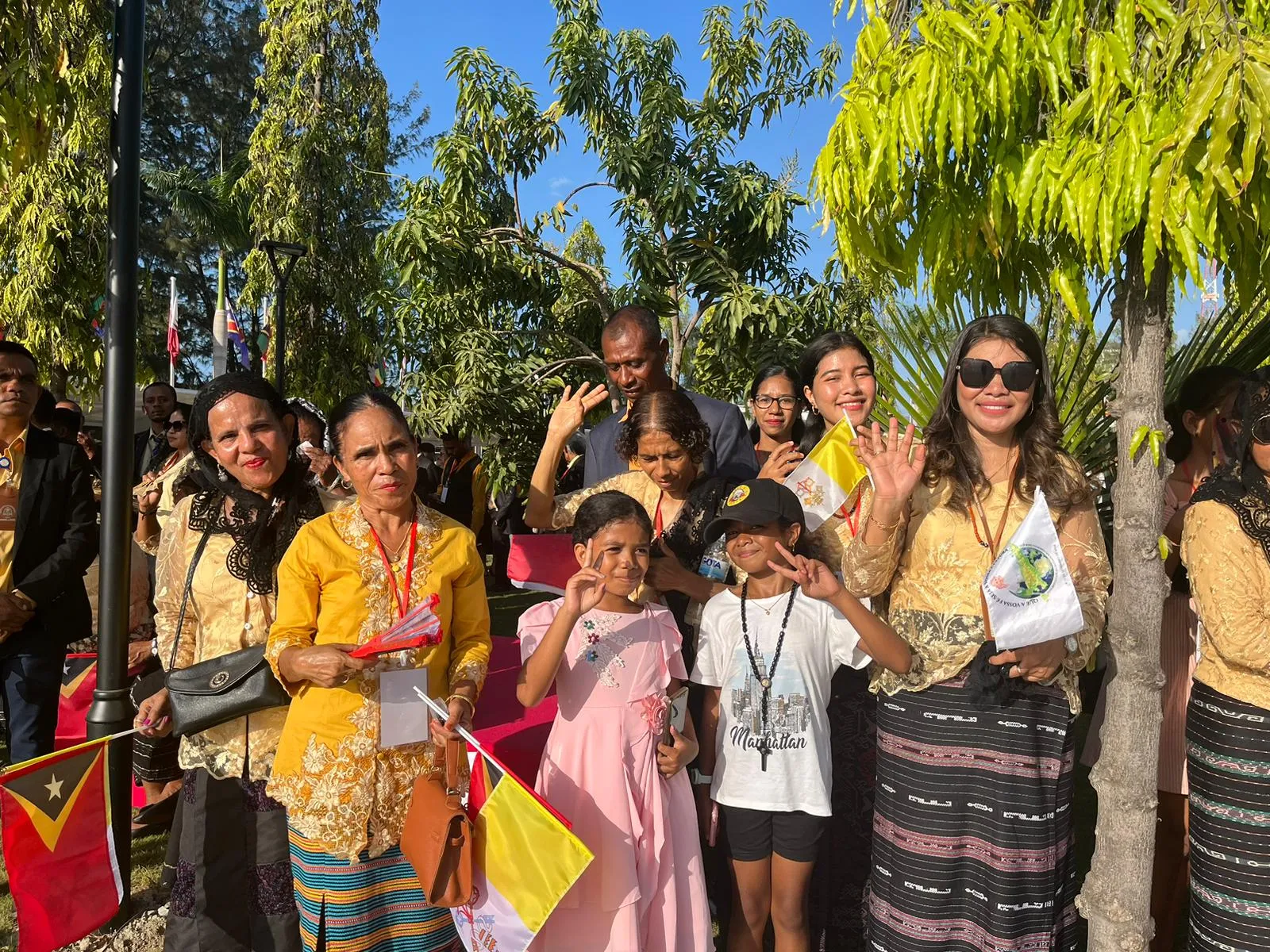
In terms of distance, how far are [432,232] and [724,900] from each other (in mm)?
6118

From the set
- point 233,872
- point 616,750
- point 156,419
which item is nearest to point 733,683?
point 616,750

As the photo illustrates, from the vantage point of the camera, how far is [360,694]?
261 centimetres

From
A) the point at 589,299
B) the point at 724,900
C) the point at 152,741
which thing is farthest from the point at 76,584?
the point at 589,299

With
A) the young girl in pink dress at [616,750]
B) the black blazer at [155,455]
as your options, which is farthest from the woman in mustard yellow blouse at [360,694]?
the black blazer at [155,455]

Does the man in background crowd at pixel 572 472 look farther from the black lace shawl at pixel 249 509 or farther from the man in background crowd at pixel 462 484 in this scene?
the black lace shawl at pixel 249 509

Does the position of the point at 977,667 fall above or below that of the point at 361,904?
above

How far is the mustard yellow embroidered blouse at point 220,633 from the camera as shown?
2805mm

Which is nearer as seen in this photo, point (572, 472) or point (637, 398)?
point (637, 398)

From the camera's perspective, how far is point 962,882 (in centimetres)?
260

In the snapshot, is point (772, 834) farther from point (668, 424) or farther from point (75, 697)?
point (75, 697)

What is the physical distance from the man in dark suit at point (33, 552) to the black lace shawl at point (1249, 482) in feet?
13.9

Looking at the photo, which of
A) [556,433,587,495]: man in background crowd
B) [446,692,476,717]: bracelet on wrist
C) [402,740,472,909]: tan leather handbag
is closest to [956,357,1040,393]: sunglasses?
[446,692,476,717]: bracelet on wrist

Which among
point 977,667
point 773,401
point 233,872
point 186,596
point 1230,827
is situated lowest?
point 233,872

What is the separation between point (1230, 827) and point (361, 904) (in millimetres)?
2478
